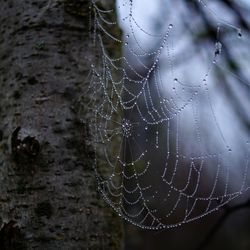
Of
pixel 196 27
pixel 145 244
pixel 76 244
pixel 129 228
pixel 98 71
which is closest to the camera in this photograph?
pixel 76 244

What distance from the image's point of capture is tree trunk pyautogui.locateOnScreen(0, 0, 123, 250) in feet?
4.56

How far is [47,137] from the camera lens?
4.65 feet

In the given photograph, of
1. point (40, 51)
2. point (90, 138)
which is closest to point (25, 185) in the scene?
point (90, 138)

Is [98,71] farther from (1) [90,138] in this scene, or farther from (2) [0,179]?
(2) [0,179]

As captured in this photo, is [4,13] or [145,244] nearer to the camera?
[4,13]

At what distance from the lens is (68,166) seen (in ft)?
4.62

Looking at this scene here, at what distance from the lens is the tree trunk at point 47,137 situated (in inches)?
54.7

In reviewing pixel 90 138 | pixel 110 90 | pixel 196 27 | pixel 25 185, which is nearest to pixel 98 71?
pixel 110 90

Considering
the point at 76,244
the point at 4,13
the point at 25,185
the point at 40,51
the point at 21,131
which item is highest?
the point at 4,13

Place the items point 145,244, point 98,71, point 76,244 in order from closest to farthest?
point 76,244
point 98,71
point 145,244

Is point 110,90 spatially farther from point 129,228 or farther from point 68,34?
point 129,228

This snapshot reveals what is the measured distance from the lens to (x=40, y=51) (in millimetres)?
1458

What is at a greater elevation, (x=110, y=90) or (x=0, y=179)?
(x=110, y=90)

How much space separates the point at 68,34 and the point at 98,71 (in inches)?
4.2
